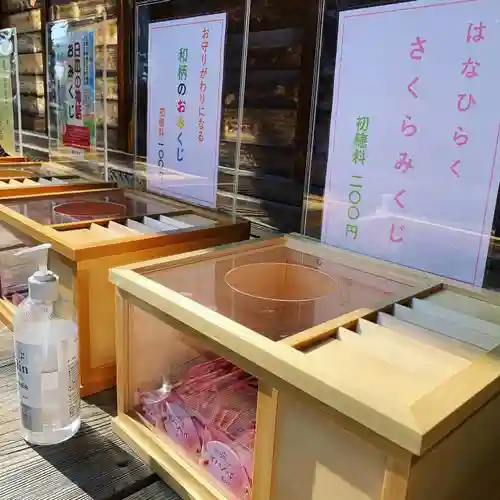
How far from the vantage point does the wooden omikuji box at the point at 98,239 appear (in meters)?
0.89

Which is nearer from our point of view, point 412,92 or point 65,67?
point 412,92

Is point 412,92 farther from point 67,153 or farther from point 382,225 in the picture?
point 67,153

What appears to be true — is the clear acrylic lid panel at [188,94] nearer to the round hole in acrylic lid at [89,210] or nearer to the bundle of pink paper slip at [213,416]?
the round hole in acrylic lid at [89,210]

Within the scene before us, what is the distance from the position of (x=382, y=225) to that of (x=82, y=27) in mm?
1194

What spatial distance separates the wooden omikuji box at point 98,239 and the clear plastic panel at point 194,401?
136mm

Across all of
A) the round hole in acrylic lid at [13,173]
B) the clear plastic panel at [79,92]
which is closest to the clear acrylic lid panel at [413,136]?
the clear plastic panel at [79,92]

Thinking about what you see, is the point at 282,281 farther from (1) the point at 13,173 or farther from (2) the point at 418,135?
(1) the point at 13,173

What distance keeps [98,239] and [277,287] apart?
1.08 feet

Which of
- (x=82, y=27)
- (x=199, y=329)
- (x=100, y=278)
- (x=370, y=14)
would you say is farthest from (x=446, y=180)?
(x=82, y=27)

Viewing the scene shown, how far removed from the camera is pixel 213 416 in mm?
777

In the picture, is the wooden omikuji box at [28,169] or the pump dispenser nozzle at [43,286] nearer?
the pump dispenser nozzle at [43,286]

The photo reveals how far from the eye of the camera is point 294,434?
1.80ft

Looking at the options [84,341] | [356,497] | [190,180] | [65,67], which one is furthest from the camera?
[65,67]

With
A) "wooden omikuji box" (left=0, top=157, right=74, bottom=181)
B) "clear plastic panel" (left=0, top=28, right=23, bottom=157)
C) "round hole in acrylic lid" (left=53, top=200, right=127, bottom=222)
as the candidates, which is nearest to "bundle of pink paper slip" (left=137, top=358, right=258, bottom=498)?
"round hole in acrylic lid" (left=53, top=200, right=127, bottom=222)
